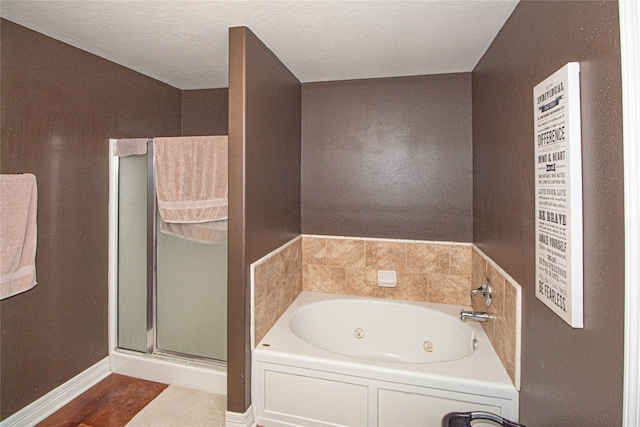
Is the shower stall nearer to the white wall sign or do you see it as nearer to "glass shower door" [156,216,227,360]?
"glass shower door" [156,216,227,360]

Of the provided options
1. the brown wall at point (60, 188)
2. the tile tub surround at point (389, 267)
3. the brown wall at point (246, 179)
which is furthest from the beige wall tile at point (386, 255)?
the brown wall at point (60, 188)

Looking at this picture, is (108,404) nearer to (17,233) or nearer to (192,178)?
(17,233)

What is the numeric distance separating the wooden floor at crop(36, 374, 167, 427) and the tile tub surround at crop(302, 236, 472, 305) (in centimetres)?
144

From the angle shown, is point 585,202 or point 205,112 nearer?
point 585,202

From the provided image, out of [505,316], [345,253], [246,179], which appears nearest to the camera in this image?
[505,316]

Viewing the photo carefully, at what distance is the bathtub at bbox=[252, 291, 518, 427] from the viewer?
65.8 inches

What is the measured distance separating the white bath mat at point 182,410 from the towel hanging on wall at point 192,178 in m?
1.22

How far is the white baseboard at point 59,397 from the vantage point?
187 cm

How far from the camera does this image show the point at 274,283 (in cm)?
228

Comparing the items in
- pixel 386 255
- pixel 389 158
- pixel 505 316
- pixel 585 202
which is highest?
pixel 389 158

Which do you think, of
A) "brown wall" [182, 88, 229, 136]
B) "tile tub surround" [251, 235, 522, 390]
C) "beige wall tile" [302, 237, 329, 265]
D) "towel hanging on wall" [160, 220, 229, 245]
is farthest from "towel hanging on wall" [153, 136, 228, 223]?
"beige wall tile" [302, 237, 329, 265]

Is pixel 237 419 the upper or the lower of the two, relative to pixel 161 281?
lower

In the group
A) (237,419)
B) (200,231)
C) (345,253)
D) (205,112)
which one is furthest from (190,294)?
(205,112)

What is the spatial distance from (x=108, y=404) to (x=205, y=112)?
2.44 meters
